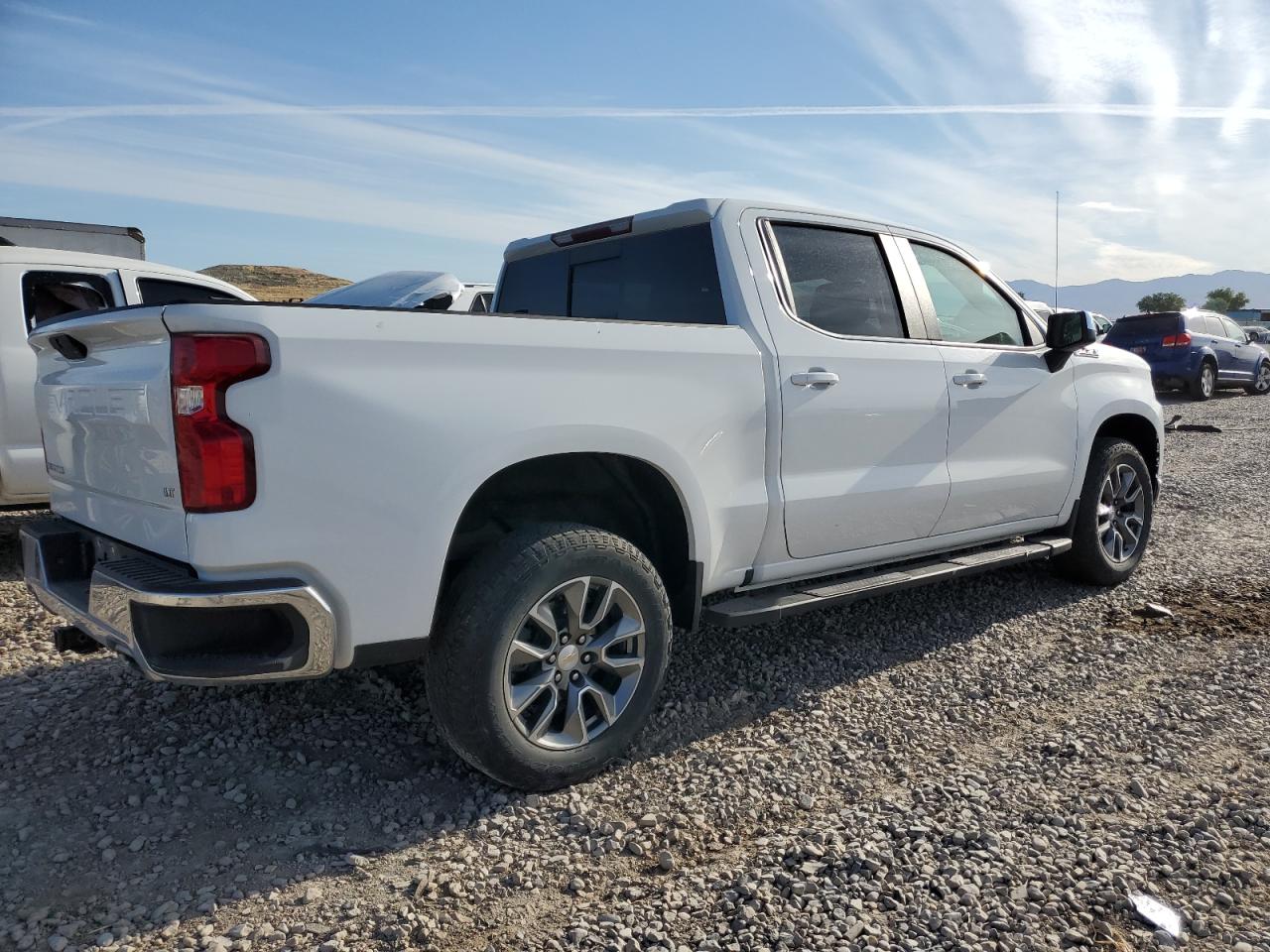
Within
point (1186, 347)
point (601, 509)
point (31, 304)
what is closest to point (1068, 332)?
point (601, 509)

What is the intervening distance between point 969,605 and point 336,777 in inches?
134

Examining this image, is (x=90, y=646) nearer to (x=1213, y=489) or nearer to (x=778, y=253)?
(x=778, y=253)

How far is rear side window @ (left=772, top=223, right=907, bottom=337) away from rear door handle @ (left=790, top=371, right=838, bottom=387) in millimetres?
251

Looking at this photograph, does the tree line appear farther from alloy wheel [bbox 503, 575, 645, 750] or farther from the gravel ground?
alloy wheel [bbox 503, 575, 645, 750]

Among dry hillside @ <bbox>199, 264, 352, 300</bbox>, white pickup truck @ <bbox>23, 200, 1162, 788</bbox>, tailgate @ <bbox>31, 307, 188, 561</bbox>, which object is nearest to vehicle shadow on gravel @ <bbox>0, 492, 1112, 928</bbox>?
white pickup truck @ <bbox>23, 200, 1162, 788</bbox>

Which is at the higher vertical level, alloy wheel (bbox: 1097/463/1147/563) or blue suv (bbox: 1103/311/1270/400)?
blue suv (bbox: 1103/311/1270/400)

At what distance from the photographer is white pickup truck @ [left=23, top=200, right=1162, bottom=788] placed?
236 centimetres

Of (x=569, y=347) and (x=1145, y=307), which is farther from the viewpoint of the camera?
(x=1145, y=307)

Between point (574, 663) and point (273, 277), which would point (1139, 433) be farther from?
point (273, 277)

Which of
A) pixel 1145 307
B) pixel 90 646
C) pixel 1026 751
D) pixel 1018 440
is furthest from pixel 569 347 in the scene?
pixel 1145 307

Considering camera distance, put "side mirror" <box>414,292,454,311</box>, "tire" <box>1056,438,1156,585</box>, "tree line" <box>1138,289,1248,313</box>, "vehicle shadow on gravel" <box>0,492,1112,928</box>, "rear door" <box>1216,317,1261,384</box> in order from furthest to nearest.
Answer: "tree line" <box>1138,289,1248,313</box>
"rear door" <box>1216,317,1261,384</box>
"side mirror" <box>414,292,454,311</box>
"tire" <box>1056,438,1156,585</box>
"vehicle shadow on gravel" <box>0,492,1112,928</box>

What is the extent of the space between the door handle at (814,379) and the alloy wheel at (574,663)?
1067 mm

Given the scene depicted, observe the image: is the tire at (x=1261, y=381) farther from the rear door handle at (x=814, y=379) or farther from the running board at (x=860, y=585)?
the rear door handle at (x=814, y=379)

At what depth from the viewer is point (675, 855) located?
2.63m
